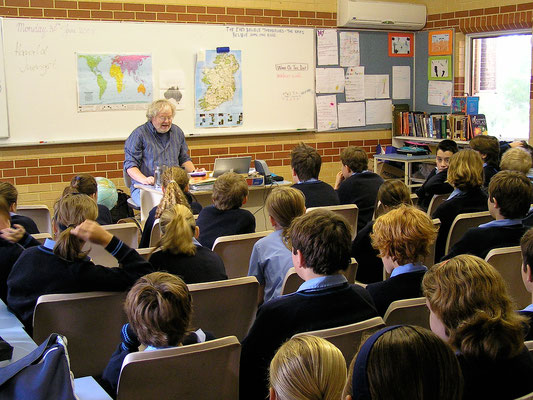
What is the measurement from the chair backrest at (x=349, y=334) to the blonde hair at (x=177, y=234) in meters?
1.05

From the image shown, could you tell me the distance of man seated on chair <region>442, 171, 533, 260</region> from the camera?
3344 millimetres

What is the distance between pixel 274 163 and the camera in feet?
25.9

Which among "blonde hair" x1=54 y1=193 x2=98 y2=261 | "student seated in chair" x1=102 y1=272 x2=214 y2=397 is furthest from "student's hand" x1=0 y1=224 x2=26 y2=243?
"student seated in chair" x1=102 y1=272 x2=214 y2=397

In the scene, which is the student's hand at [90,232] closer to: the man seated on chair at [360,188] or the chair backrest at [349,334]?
the chair backrest at [349,334]

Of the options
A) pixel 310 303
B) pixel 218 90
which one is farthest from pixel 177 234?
pixel 218 90

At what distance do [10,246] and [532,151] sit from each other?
4341 mm

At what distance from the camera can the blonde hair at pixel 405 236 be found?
2.72 m

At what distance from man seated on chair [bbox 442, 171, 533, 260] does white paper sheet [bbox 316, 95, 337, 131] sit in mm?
4758

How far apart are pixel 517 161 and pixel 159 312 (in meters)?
3.64

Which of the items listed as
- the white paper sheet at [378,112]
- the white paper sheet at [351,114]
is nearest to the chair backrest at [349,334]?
the white paper sheet at [351,114]

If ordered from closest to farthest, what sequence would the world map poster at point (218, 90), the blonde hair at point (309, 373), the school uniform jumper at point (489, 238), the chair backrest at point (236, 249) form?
the blonde hair at point (309, 373) → the school uniform jumper at point (489, 238) → the chair backrest at point (236, 249) → the world map poster at point (218, 90)

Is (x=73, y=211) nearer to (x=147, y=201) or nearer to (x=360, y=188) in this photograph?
(x=360, y=188)

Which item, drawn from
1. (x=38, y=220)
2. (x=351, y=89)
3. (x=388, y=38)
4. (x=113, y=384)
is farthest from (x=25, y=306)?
(x=388, y=38)

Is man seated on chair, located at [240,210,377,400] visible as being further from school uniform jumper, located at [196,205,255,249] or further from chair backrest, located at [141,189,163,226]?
chair backrest, located at [141,189,163,226]
